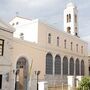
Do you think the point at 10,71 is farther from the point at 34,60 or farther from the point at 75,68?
the point at 75,68

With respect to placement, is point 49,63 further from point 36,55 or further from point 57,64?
point 36,55

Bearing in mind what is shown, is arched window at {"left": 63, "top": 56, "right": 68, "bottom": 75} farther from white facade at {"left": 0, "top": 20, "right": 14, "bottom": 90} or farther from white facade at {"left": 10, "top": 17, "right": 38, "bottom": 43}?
white facade at {"left": 0, "top": 20, "right": 14, "bottom": 90}

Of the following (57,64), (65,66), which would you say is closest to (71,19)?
(65,66)

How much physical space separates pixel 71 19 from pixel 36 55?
52.2ft

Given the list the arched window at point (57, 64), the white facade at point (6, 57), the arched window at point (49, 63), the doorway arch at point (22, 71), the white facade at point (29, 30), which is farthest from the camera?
the arched window at point (57, 64)

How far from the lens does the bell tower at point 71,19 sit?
40531mm

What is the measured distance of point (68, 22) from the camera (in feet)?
135

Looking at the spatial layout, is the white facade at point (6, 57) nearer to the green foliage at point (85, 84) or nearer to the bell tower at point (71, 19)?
the green foliage at point (85, 84)

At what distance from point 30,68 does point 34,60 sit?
1.67 m

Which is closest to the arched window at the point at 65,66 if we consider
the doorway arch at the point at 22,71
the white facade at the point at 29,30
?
the white facade at the point at 29,30

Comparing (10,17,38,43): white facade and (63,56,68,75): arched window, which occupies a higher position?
(10,17,38,43): white facade

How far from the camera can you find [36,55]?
2738 centimetres

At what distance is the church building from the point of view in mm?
22375

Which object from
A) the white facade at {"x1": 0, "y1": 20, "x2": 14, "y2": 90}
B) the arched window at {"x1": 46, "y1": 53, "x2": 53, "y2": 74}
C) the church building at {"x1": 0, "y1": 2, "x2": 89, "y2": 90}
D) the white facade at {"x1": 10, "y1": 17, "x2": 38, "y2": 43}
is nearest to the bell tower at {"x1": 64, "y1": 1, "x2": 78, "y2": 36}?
the church building at {"x1": 0, "y1": 2, "x2": 89, "y2": 90}
